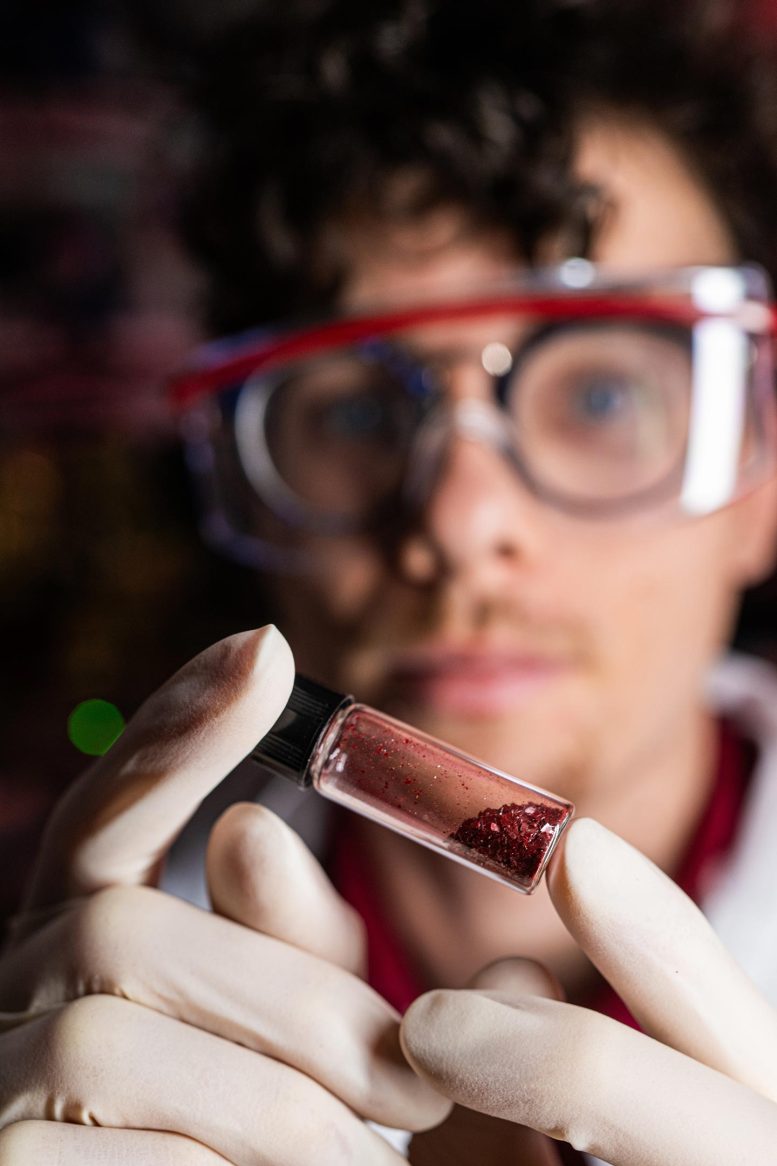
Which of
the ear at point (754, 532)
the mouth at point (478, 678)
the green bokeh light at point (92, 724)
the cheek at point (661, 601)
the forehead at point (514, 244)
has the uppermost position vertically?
the forehead at point (514, 244)

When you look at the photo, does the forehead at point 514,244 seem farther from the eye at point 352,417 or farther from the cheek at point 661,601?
the cheek at point 661,601

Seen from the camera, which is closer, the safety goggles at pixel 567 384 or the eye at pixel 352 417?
the safety goggles at pixel 567 384

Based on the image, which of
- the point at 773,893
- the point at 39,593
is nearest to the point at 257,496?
the point at 39,593

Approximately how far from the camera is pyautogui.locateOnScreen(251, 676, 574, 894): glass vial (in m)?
0.55

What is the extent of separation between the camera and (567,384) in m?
1.19

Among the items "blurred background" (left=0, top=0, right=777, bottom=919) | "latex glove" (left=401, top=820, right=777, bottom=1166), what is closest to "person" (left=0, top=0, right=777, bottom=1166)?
"latex glove" (left=401, top=820, right=777, bottom=1166)

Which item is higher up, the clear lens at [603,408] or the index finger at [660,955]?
the clear lens at [603,408]

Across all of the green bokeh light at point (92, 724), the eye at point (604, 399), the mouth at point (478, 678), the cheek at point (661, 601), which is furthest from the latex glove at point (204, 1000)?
the green bokeh light at point (92, 724)

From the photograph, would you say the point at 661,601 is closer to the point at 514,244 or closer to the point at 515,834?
the point at 514,244

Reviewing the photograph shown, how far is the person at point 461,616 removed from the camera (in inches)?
23.0

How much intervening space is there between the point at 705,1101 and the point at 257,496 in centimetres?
97

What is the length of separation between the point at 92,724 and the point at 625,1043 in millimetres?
1341

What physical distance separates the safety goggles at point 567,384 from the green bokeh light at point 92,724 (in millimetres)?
668

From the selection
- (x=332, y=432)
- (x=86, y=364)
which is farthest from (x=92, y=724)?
(x=332, y=432)
